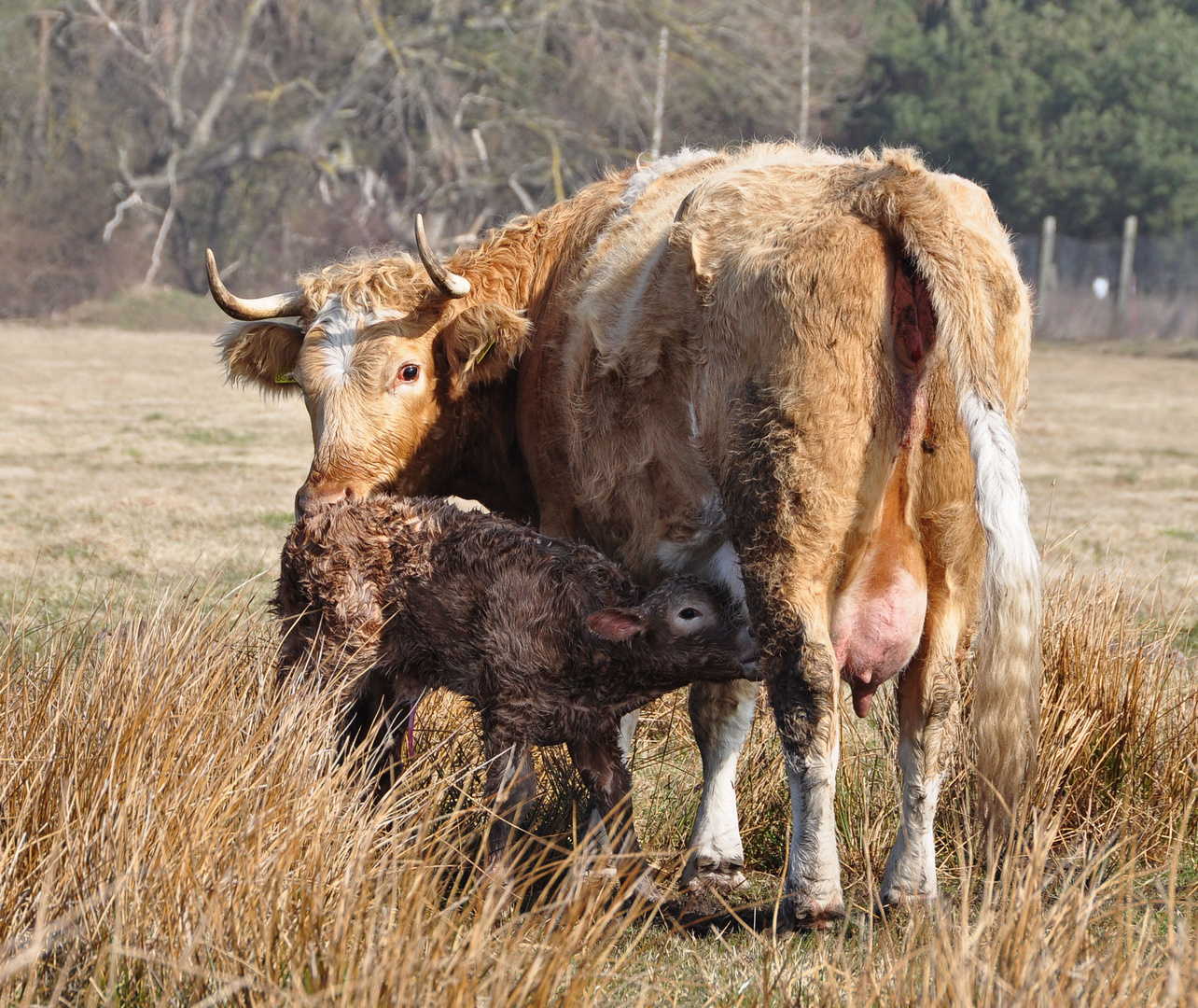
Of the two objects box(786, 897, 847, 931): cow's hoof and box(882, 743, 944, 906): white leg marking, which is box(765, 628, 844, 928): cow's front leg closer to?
Result: box(786, 897, 847, 931): cow's hoof

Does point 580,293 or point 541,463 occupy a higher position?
point 580,293

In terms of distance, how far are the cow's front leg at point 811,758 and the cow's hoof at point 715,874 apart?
1.70 ft

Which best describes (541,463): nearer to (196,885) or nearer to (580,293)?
(580,293)

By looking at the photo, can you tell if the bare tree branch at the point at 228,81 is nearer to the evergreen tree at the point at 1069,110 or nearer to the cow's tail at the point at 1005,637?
the evergreen tree at the point at 1069,110

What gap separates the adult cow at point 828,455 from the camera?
3.32 metres

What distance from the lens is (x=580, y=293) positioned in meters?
4.55

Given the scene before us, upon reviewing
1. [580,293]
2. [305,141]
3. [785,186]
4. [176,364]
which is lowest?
[176,364]

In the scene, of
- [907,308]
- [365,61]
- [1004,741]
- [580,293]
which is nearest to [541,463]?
[580,293]

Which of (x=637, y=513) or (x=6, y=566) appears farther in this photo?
(x=6, y=566)

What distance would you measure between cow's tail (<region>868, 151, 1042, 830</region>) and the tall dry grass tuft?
259 millimetres

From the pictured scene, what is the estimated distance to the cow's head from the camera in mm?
4773

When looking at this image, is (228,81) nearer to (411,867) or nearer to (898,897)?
(898,897)

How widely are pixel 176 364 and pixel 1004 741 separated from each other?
65.8 ft

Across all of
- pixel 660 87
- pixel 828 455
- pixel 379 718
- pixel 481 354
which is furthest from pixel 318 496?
pixel 660 87
